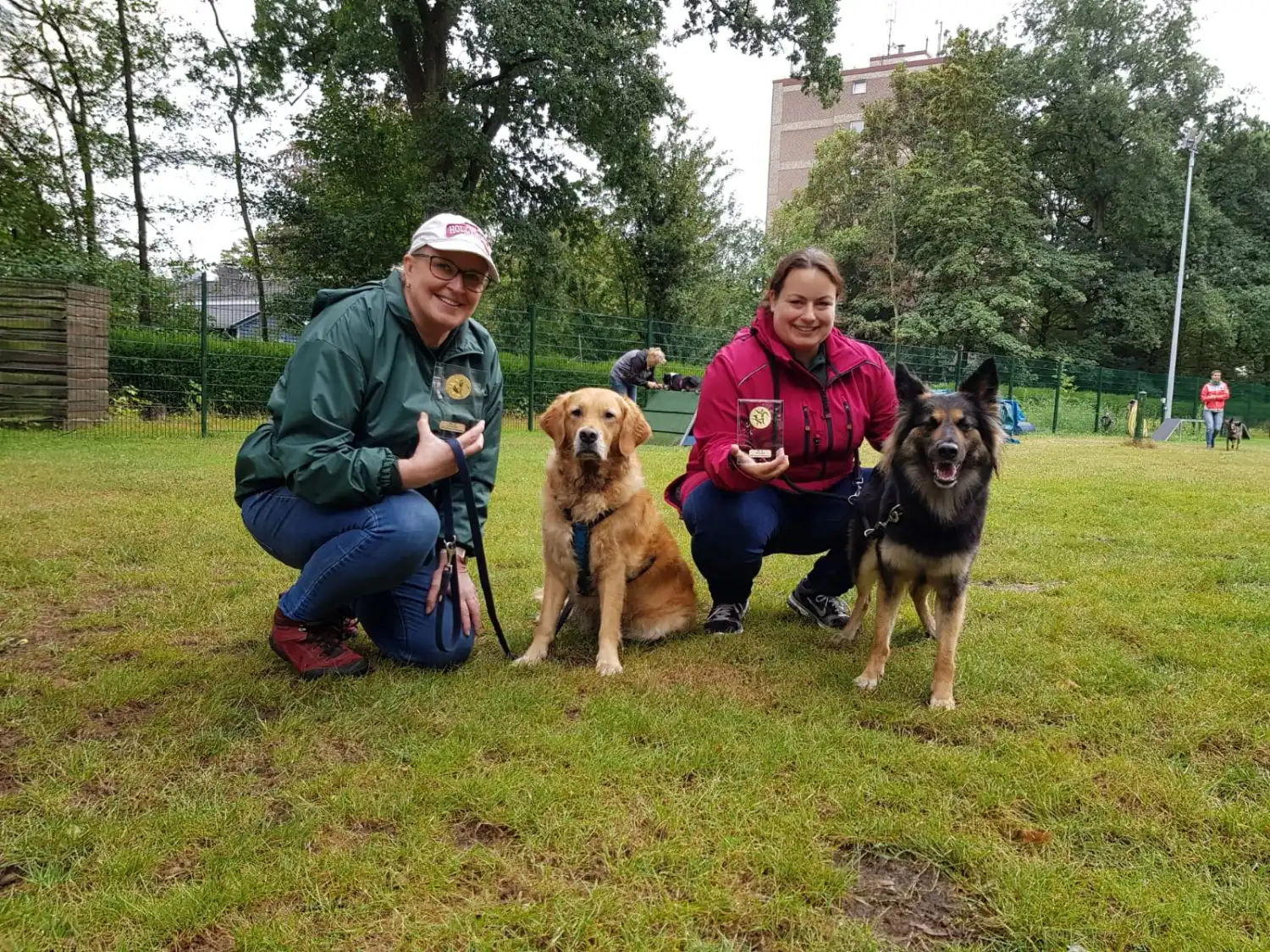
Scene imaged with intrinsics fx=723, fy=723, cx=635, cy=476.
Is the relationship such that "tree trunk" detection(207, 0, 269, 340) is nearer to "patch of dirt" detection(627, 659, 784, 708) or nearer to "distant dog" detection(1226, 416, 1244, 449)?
"patch of dirt" detection(627, 659, 784, 708)

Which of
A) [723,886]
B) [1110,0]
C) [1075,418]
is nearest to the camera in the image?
[723,886]

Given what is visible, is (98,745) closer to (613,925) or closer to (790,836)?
(613,925)

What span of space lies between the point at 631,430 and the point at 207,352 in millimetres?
11555

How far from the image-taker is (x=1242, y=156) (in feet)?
106

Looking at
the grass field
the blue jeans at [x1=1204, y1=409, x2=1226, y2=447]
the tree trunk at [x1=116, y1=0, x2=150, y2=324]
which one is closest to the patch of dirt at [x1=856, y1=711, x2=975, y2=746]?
the grass field

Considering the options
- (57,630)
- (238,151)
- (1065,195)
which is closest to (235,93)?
(238,151)

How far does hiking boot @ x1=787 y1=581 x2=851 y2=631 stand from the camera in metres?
3.94

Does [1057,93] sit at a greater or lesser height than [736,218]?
greater

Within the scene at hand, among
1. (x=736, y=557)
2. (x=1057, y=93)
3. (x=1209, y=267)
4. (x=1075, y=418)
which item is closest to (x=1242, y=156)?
(x=1209, y=267)

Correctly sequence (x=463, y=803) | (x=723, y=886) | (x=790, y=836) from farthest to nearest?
1. (x=463, y=803)
2. (x=790, y=836)
3. (x=723, y=886)

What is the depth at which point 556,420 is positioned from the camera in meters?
3.45

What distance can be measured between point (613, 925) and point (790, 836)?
A: 0.56m

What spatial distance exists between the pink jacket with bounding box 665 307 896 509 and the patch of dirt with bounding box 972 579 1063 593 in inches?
62.9

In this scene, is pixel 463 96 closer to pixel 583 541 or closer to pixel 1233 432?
pixel 583 541
